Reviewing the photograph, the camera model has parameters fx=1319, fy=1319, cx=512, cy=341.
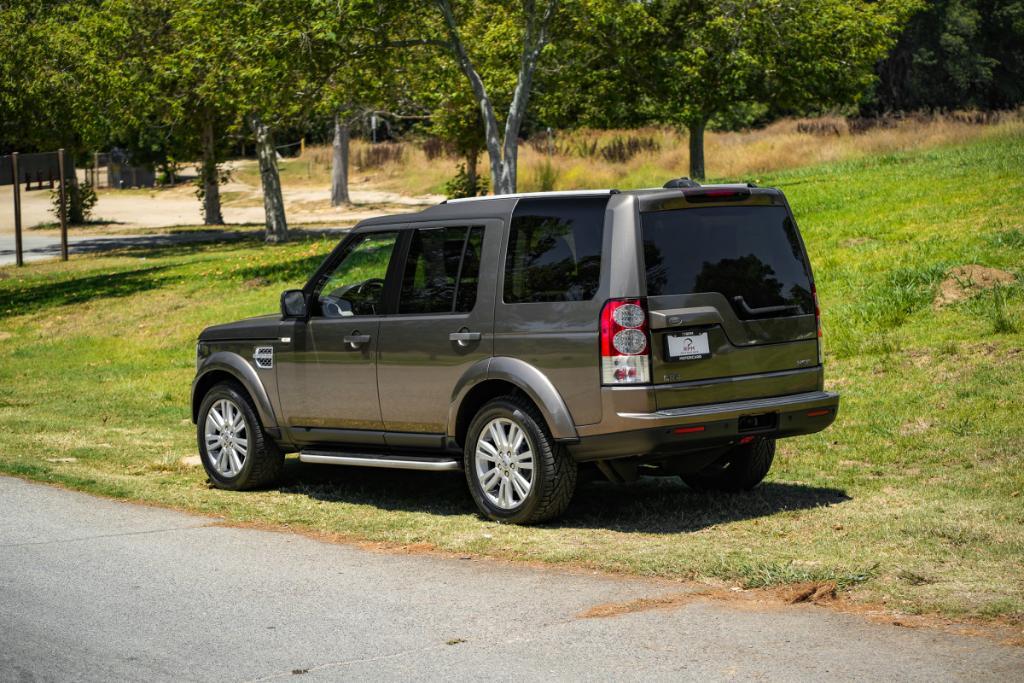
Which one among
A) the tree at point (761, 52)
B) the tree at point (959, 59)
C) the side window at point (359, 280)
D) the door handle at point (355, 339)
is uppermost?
the tree at point (959, 59)

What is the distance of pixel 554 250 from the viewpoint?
811 cm

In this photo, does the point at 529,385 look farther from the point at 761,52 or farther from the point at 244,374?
the point at 761,52

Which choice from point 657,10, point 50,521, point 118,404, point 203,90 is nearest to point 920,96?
point 657,10

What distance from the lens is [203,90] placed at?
2775 cm

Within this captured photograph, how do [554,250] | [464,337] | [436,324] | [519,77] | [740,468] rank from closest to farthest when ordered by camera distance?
[554,250] < [464,337] < [436,324] < [740,468] < [519,77]

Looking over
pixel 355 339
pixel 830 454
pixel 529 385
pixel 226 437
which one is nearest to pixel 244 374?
pixel 226 437

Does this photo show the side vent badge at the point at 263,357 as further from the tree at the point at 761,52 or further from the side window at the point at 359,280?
the tree at the point at 761,52

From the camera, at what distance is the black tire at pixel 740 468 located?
9008 mm

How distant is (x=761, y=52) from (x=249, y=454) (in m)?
26.8

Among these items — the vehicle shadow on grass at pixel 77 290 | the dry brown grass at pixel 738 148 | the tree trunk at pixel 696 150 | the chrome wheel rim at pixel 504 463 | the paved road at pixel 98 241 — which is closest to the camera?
the chrome wheel rim at pixel 504 463

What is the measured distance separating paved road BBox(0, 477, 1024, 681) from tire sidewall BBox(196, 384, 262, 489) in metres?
1.95

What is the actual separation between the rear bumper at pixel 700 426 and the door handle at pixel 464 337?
0.99 meters

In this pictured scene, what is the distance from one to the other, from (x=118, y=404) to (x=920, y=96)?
59800mm

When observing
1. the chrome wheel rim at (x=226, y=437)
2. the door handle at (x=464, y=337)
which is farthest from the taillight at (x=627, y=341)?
the chrome wheel rim at (x=226, y=437)
